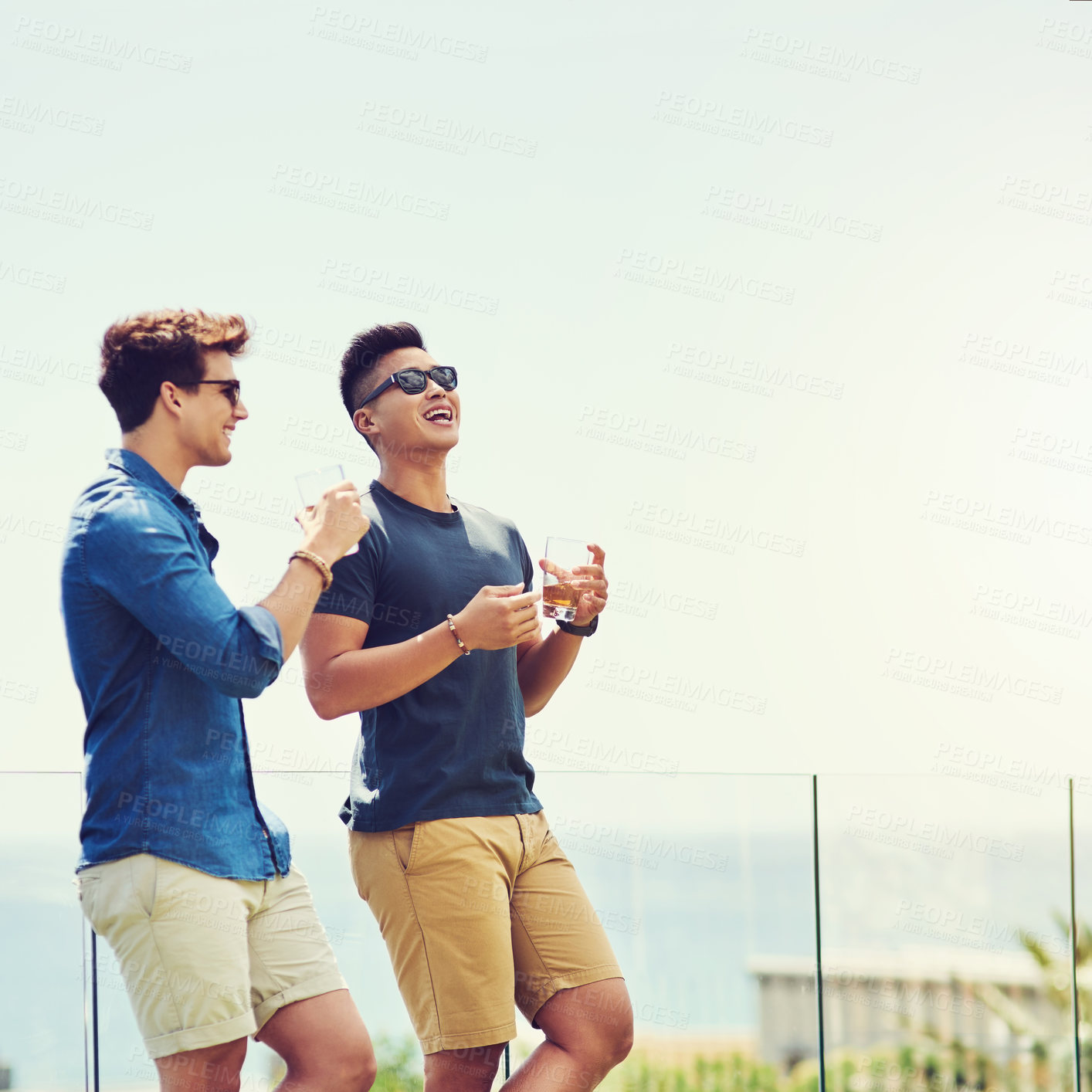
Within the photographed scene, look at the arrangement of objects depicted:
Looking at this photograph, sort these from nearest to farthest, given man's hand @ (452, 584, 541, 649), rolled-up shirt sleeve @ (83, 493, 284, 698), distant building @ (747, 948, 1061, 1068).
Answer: rolled-up shirt sleeve @ (83, 493, 284, 698) < man's hand @ (452, 584, 541, 649) < distant building @ (747, 948, 1061, 1068)

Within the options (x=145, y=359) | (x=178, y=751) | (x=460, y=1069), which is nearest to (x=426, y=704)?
(x=178, y=751)

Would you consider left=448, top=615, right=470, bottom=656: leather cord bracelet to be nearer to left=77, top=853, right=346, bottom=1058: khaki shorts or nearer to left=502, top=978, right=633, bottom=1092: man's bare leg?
left=77, top=853, right=346, bottom=1058: khaki shorts

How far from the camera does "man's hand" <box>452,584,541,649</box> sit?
2016 millimetres

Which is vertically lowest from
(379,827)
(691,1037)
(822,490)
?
(691,1037)

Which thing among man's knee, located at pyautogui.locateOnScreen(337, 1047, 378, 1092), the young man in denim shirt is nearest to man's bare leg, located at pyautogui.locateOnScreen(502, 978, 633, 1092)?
man's knee, located at pyautogui.locateOnScreen(337, 1047, 378, 1092)

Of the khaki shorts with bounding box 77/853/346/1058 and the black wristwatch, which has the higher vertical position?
the black wristwatch

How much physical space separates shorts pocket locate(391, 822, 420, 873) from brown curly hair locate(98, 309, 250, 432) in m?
0.84

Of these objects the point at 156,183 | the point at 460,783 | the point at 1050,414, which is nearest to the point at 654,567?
the point at 1050,414

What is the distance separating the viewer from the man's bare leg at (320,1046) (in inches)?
71.6

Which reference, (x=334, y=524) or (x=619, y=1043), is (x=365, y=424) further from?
(x=619, y=1043)

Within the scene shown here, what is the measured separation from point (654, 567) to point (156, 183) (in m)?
10.7

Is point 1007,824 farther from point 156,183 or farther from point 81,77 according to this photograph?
point 156,183

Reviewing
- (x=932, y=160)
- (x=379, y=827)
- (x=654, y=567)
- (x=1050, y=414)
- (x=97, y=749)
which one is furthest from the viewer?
(x=654, y=567)

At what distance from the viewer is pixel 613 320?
55.1 ft
